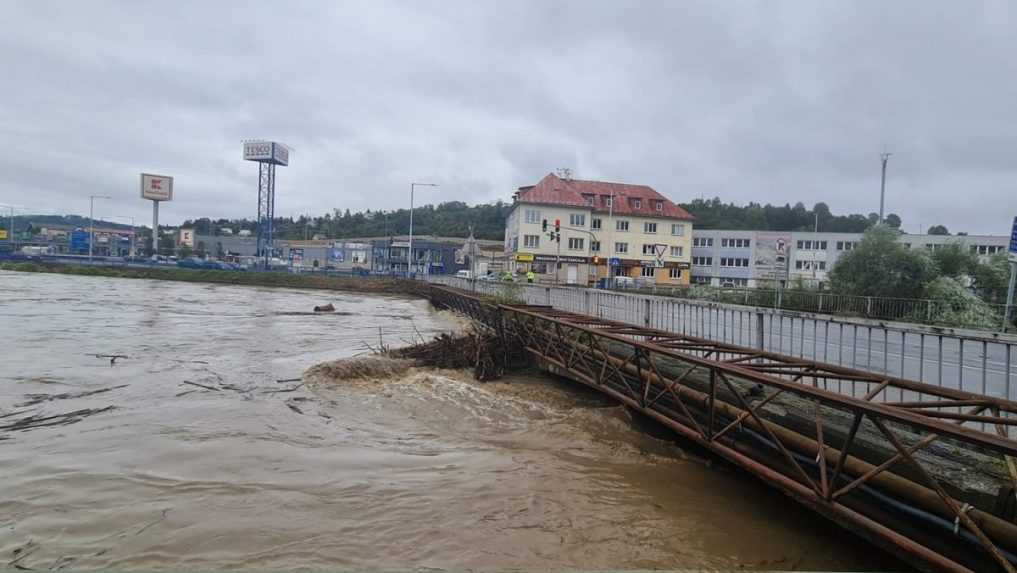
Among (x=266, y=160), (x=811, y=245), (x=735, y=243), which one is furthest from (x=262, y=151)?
(x=811, y=245)

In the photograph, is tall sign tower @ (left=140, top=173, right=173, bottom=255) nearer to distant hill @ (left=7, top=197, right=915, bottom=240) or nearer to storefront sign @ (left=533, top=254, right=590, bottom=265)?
distant hill @ (left=7, top=197, right=915, bottom=240)

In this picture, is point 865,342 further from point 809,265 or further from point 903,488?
point 809,265

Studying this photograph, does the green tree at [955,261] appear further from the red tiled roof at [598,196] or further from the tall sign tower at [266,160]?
Answer: the tall sign tower at [266,160]

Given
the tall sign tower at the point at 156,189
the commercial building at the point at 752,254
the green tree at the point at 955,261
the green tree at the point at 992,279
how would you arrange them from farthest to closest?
the tall sign tower at the point at 156,189 < the commercial building at the point at 752,254 < the green tree at the point at 955,261 < the green tree at the point at 992,279

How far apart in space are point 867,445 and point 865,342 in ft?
7.12

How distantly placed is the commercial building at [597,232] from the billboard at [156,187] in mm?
58048

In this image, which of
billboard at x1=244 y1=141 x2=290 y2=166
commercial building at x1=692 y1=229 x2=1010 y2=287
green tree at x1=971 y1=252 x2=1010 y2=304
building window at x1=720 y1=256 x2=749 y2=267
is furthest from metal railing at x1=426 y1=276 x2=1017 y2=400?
billboard at x1=244 y1=141 x2=290 y2=166

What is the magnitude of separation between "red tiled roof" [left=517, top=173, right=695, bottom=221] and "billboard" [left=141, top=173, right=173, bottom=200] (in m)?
59.1

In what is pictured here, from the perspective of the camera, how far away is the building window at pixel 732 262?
225ft

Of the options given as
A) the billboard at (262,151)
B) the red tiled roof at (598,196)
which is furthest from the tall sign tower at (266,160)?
the red tiled roof at (598,196)

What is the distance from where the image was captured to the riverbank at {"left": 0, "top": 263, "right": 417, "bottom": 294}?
58469mm

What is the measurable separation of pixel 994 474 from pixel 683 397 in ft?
11.4

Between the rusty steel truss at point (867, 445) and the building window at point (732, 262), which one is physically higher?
the building window at point (732, 262)

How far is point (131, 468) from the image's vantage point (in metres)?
6.79
